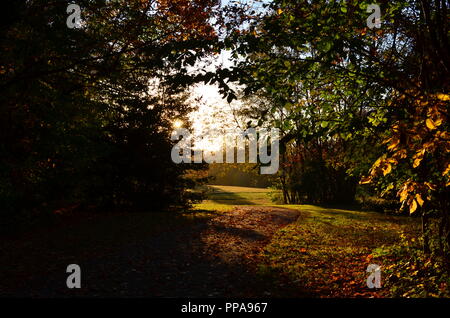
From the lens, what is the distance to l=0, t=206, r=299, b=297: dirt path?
6605 mm

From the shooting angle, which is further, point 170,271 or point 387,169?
point 170,271

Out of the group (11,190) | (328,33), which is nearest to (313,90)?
(328,33)

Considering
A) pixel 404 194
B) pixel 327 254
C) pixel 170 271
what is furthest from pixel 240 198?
pixel 404 194

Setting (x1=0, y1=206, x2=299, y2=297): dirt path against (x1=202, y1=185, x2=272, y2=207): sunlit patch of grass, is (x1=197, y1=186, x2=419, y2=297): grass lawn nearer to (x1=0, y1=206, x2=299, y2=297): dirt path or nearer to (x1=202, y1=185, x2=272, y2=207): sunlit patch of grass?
(x1=0, y1=206, x2=299, y2=297): dirt path

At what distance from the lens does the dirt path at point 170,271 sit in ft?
21.7

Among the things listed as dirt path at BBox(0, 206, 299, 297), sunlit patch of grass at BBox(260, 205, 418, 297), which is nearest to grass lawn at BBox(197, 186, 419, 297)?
sunlit patch of grass at BBox(260, 205, 418, 297)

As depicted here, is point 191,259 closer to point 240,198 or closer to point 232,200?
point 232,200

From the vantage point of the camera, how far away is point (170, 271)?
798 cm

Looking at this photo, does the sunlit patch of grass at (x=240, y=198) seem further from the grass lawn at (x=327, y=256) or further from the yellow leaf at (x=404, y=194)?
the yellow leaf at (x=404, y=194)

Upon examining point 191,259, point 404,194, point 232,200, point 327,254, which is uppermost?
point 404,194

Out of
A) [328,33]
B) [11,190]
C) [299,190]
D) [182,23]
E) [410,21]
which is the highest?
[182,23]

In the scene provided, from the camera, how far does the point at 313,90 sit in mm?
8344
